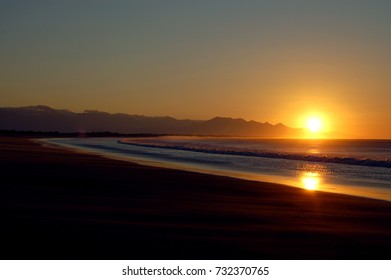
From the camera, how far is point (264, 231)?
31.8ft

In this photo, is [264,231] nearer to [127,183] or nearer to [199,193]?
[199,193]

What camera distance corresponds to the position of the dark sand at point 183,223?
7957 mm

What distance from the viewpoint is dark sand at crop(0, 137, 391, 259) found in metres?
7.96

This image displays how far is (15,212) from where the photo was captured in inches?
423

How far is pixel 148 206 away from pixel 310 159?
3326cm

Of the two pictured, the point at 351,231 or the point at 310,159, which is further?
the point at 310,159

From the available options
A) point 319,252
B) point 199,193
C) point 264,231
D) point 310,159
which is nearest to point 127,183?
point 199,193

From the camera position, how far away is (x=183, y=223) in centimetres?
1030
